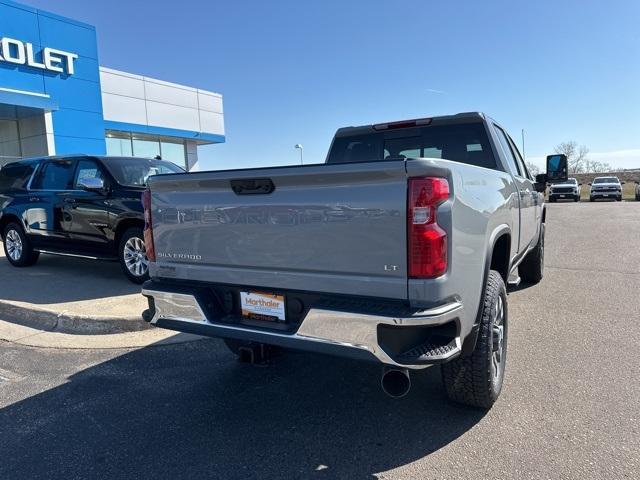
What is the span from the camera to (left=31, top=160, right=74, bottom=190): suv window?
759cm

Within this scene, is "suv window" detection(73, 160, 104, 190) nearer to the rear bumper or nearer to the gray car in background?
the rear bumper

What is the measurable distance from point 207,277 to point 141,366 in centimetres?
159

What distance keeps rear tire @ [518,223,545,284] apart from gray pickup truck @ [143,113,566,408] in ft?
11.2

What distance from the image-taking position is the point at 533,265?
6777 millimetres

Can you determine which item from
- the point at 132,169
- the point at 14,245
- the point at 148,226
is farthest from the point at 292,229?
the point at 14,245

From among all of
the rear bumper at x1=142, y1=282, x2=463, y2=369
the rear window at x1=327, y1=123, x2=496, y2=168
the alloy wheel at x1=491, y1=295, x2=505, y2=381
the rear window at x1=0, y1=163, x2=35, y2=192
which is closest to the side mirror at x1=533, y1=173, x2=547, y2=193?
the rear window at x1=327, y1=123, x2=496, y2=168

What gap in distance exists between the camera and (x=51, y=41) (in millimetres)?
16234

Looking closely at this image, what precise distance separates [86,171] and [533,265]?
22.2 ft

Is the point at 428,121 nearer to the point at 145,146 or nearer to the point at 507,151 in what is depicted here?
the point at 507,151

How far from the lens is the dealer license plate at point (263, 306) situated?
2833 mm

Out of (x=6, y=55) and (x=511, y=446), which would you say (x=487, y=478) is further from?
(x=6, y=55)

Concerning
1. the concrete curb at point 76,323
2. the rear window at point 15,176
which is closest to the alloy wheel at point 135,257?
the concrete curb at point 76,323

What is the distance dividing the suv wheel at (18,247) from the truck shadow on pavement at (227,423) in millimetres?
5273

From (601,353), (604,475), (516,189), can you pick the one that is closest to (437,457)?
(604,475)
